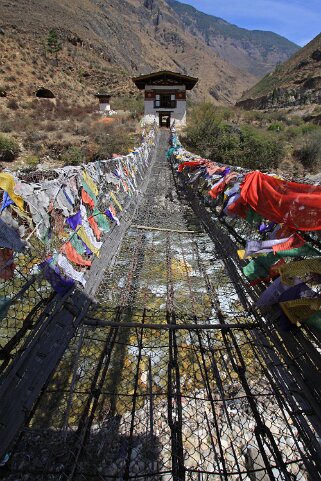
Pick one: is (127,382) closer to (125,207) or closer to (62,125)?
(125,207)

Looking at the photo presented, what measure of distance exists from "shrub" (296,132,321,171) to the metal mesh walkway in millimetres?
18378

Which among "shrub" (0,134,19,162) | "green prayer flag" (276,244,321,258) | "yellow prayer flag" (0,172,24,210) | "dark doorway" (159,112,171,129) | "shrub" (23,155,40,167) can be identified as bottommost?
"shrub" (23,155,40,167)

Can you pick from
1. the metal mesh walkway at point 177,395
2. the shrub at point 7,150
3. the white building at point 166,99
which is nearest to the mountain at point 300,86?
the white building at point 166,99

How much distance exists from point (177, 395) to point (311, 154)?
2107 centimetres

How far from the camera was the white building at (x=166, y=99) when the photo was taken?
26062 millimetres

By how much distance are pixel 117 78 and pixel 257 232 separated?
151 feet

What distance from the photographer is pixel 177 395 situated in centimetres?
286

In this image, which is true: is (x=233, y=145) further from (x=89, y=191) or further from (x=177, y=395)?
(x=177, y=395)

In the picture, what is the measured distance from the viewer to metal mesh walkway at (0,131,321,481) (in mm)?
2420

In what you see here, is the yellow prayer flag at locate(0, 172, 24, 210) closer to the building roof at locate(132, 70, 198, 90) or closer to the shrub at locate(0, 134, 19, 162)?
the shrub at locate(0, 134, 19, 162)

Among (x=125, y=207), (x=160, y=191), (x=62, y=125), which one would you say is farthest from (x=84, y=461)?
(x=62, y=125)

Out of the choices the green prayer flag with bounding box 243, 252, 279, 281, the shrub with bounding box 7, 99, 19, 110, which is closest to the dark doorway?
the shrub with bounding box 7, 99, 19, 110

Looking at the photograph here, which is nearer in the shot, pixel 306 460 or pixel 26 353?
pixel 306 460

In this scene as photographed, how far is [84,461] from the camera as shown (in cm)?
253
